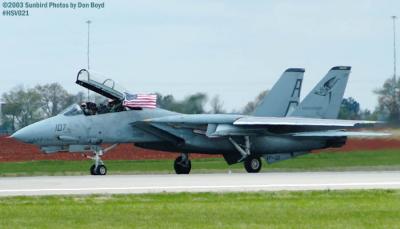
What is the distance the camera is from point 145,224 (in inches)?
529

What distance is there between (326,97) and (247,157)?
369 centimetres

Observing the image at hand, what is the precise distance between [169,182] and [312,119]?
9.79m

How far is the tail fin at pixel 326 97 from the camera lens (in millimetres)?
33094

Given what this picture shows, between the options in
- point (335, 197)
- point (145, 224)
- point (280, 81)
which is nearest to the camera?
point (145, 224)

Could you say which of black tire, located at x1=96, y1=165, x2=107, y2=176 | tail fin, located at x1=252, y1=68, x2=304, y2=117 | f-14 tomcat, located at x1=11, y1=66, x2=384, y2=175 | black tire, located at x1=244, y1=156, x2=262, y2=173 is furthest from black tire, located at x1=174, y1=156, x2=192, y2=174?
tail fin, located at x1=252, y1=68, x2=304, y2=117

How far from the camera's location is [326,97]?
3319 centimetres

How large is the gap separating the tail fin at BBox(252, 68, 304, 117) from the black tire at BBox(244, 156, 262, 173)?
95.9 inches

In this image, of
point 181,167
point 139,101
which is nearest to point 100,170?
point 139,101

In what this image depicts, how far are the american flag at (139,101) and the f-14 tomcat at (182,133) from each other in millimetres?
127

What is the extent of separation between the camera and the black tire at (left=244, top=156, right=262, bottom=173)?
31.1 meters

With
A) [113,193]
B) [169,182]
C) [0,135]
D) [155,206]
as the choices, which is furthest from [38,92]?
[155,206]

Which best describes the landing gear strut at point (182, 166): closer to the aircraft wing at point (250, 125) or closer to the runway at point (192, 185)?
the aircraft wing at point (250, 125)

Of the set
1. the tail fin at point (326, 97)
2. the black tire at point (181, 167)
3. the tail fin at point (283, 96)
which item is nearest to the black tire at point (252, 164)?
the black tire at point (181, 167)

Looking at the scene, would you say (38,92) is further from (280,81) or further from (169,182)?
(169,182)
